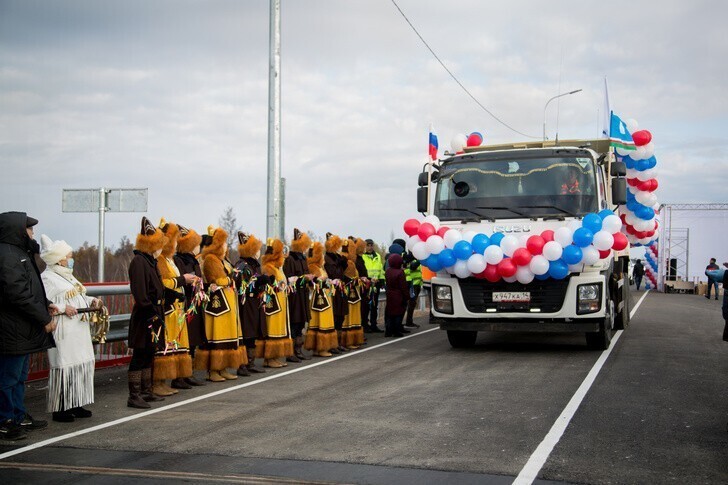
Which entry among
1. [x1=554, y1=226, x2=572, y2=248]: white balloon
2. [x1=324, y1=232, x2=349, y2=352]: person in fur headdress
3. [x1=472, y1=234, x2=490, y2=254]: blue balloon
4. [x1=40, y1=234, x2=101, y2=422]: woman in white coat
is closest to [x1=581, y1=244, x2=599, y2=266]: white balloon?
[x1=554, y1=226, x2=572, y2=248]: white balloon

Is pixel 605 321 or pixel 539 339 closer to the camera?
pixel 605 321

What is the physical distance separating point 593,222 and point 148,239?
6100 millimetres

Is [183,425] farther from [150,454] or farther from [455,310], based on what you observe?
[455,310]

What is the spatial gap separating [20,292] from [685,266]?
40.2 m

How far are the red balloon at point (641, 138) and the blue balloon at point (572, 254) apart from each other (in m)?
6.35

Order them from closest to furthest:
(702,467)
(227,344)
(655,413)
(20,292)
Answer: (702,467)
(20,292)
(655,413)
(227,344)

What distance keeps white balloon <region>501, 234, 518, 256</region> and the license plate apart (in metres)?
0.73

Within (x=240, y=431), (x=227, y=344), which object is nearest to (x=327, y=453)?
(x=240, y=431)

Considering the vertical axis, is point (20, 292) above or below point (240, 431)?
above

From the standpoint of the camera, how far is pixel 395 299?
15.6 meters

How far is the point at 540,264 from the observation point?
11.1m

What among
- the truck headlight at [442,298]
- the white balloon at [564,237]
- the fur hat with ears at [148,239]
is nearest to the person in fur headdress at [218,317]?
the fur hat with ears at [148,239]

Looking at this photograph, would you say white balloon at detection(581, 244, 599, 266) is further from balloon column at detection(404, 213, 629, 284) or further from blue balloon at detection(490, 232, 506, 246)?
blue balloon at detection(490, 232, 506, 246)

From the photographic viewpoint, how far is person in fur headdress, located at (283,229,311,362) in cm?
1212
